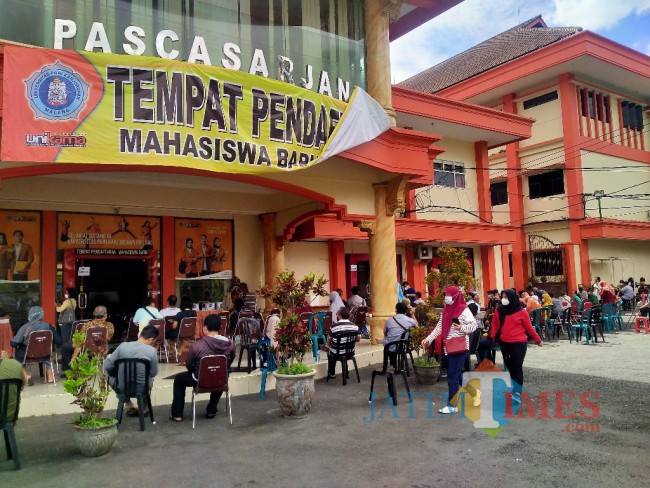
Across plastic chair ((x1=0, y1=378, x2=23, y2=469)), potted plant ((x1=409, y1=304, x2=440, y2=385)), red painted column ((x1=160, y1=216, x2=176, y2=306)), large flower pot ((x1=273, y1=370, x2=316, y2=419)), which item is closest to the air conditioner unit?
red painted column ((x1=160, y1=216, x2=176, y2=306))

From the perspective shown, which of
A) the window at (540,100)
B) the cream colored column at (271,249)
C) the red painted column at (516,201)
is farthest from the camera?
the red painted column at (516,201)

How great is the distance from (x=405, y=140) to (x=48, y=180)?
25.7 ft

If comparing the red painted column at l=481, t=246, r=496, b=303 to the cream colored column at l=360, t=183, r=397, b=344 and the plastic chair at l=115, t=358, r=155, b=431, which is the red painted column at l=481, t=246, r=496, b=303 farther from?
the plastic chair at l=115, t=358, r=155, b=431

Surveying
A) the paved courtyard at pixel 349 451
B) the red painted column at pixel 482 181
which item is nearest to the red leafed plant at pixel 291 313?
the paved courtyard at pixel 349 451

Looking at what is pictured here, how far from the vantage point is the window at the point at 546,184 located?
24330 millimetres

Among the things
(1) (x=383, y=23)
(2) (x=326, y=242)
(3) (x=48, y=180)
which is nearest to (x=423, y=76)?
(2) (x=326, y=242)

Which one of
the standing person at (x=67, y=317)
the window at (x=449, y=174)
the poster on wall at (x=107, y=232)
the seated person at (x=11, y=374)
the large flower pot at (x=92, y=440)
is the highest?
the window at (x=449, y=174)

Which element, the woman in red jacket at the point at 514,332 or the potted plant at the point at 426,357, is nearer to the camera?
the woman in red jacket at the point at 514,332

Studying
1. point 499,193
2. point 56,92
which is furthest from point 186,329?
point 499,193

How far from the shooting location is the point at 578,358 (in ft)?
37.1

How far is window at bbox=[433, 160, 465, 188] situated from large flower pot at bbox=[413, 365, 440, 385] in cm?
1294

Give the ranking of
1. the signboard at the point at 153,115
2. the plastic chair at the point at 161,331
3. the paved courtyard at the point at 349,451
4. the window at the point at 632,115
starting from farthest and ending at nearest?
the window at the point at 632,115
the plastic chair at the point at 161,331
the signboard at the point at 153,115
the paved courtyard at the point at 349,451

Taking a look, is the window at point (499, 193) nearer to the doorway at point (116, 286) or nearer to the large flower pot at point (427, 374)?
the doorway at point (116, 286)

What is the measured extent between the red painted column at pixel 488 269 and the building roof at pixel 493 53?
9.27 meters
